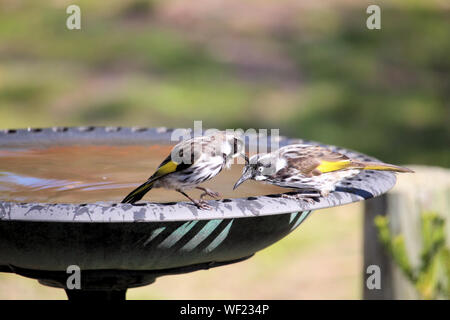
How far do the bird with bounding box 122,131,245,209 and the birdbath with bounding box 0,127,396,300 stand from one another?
165mm

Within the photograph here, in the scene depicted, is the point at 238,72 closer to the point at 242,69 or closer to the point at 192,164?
the point at 242,69

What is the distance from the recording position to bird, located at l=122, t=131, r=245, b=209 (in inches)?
116

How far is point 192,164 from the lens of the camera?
294cm

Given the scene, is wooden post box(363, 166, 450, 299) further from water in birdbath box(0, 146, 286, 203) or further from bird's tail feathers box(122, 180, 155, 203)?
bird's tail feathers box(122, 180, 155, 203)

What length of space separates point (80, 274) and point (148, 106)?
8.46m

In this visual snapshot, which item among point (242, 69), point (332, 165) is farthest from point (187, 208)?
point (242, 69)

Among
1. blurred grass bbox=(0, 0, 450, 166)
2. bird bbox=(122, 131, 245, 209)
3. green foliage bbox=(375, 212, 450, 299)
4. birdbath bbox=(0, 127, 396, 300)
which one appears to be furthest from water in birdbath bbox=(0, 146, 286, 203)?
blurred grass bbox=(0, 0, 450, 166)

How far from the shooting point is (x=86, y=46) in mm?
13672

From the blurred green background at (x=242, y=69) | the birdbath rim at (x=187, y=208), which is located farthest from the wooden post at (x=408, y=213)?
the blurred green background at (x=242, y=69)

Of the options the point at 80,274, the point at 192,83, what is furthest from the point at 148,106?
the point at 80,274

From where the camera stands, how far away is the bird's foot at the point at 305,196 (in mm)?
2854

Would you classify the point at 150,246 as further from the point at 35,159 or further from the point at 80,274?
the point at 35,159

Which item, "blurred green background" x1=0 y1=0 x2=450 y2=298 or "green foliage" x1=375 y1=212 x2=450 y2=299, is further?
"blurred green background" x1=0 y1=0 x2=450 y2=298

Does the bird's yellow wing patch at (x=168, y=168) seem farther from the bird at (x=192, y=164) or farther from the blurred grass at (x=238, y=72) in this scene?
the blurred grass at (x=238, y=72)
